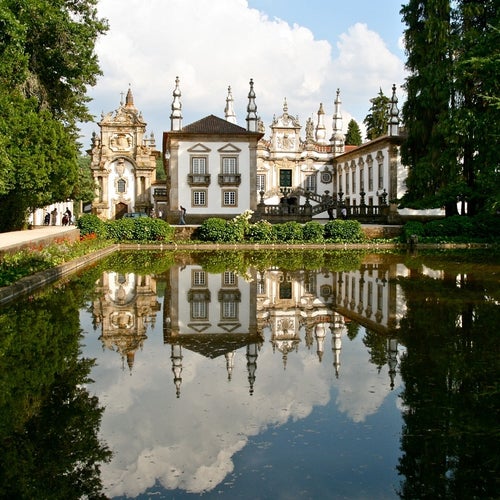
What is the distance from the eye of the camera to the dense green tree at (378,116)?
Result: 55.4 m

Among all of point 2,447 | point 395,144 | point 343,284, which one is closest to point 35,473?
point 2,447

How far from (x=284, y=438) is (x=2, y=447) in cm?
Result: 200

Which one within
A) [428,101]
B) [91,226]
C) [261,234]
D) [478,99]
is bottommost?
[261,234]

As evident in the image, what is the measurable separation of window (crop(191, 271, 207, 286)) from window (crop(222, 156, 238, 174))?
803 inches

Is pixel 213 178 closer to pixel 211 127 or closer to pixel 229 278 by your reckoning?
pixel 211 127

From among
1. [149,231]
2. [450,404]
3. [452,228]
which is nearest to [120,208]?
[149,231]

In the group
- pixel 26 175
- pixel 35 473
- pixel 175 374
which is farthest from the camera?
pixel 26 175

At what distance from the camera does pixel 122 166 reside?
49812 mm

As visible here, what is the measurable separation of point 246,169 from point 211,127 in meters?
3.39

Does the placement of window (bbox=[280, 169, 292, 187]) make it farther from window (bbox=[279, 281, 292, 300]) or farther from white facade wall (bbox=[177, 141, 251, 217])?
window (bbox=[279, 281, 292, 300])

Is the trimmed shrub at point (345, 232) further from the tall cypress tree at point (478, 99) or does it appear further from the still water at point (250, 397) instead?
the still water at point (250, 397)

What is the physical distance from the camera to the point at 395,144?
36.7m

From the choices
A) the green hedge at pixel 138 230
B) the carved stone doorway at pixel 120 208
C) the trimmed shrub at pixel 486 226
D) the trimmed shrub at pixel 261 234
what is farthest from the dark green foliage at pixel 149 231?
the carved stone doorway at pixel 120 208

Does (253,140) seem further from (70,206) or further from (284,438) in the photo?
(284,438)
